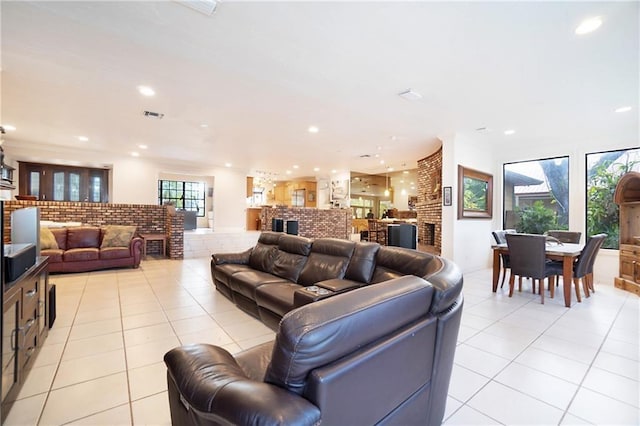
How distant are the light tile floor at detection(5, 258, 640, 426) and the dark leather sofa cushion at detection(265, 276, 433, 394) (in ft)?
3.77

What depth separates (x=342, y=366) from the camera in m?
0.95

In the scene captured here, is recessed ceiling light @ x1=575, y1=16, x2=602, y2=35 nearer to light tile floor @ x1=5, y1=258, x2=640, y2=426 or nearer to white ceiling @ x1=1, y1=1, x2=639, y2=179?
white ceiling @ x1=1, y1=1, x2=639, y2=179

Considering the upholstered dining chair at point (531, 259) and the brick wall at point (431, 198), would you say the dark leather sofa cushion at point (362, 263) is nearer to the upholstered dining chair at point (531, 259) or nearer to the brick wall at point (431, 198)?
the upholstered dining chair at point (531, 259)

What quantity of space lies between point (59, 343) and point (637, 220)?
26.7 ft

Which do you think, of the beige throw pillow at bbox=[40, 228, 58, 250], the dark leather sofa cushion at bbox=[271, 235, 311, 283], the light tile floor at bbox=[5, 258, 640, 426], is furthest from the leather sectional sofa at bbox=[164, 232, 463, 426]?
the beige throw pillow at bbox=[40, 228, 58, 250]

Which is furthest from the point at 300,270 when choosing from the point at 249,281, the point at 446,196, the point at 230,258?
the point at 446,196

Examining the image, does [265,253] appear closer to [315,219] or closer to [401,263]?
[401,263]

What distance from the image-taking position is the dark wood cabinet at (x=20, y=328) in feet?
5.57

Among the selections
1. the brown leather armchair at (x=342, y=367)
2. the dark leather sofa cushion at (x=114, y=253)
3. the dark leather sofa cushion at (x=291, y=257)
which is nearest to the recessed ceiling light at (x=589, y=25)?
the brown leather armchair at (x=342, y=367)

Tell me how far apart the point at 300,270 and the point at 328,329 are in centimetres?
262

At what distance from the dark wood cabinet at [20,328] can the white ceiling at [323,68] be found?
6.96 feet

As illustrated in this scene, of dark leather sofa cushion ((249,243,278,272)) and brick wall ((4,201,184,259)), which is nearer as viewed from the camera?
dark leather sofa cushion ((249,243,278,272))

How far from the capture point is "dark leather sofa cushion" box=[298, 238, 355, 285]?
3.15 m

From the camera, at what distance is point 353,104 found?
412 cm
